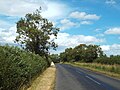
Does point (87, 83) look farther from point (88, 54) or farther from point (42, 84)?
point (88, 54)

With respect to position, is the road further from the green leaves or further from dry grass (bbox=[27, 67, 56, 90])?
the green leaves

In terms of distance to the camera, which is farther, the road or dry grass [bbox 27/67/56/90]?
dry grass [bbox 27/67/56/90]

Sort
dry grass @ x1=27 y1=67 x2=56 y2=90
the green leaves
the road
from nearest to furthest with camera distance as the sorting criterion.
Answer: the road → dry grass @ x1=27 y1=67 x2=56 y2=90 → the green leaves

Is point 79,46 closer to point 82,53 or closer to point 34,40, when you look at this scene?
point 82,53

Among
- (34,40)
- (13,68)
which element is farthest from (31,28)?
(13,68)

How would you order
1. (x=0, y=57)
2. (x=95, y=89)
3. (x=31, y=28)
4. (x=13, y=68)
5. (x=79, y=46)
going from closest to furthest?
(x=0, y=57) < (x=13, y=68) < (x=95, y=89) < (x=31, y=28) < (x=79, y=46)

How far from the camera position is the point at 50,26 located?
6706cm

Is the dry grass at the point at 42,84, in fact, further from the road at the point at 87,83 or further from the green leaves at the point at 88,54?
the green leaves at the point at 88,54

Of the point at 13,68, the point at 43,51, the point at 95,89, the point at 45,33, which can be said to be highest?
the point at 45,33

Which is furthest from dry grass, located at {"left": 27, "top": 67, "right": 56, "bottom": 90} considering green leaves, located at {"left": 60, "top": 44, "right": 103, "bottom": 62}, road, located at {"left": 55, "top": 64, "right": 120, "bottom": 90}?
green leaves, located at {"left": 60, "top": 44, "right": 103, "bottom": 62}

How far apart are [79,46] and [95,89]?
156502 millimetres

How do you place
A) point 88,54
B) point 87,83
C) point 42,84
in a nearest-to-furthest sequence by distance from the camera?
point 42,84 < point 87,83 < point 88,54

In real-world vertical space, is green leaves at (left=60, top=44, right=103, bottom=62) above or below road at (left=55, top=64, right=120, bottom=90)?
above

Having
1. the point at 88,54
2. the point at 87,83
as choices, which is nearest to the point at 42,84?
the point at 87,83
